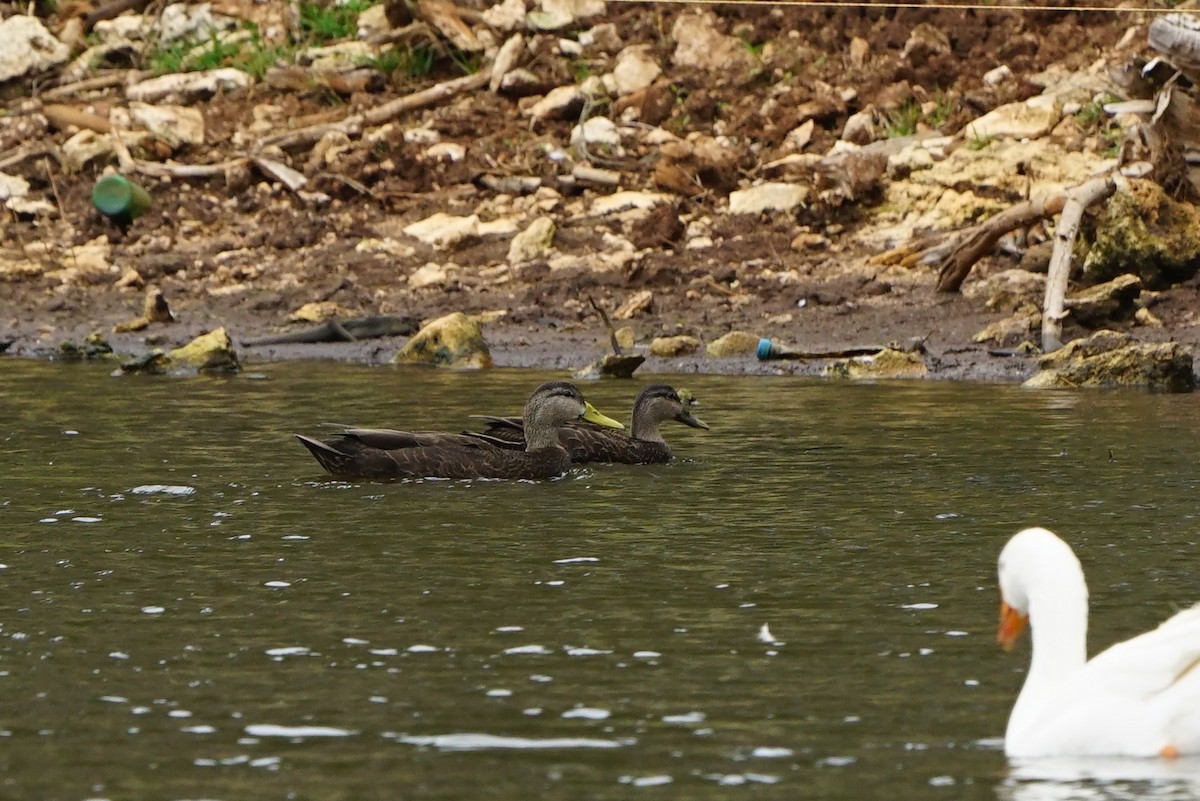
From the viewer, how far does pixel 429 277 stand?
879 inches

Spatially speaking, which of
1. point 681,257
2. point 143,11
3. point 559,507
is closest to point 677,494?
point 559,507

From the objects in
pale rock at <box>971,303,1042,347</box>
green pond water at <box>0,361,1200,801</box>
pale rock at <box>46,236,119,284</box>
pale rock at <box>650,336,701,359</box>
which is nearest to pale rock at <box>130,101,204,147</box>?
pale rock at <box>46,236,119,284</box>

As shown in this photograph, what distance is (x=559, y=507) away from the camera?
11188 mm

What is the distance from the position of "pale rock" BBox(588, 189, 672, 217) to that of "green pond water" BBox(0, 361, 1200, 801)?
8.47 meters

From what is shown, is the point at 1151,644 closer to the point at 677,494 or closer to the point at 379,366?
the point at 677,494

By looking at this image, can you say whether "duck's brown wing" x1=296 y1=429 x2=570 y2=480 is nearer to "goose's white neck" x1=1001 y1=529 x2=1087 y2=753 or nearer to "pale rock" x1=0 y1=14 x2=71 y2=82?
"goose's white neck" x1=1001 y1=529 x2=1087 y2=753

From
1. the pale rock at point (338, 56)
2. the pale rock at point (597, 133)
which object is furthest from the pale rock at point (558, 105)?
the pale rock at point (338, 56)

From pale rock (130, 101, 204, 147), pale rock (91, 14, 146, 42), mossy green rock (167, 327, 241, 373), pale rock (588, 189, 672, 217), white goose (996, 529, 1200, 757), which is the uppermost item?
pale rock (91, 14, 146, 42)

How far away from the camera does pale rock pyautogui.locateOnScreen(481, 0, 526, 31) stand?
1047 inches

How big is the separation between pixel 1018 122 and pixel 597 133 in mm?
5003

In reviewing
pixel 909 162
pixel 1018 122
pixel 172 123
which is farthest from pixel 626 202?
pixel 172 123

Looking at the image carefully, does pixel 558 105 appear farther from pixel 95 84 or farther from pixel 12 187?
pixel 95 84

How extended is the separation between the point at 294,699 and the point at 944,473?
20.1 ft

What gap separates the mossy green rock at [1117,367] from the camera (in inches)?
658
